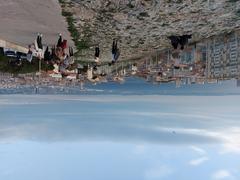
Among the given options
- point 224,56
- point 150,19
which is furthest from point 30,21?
point 224,56

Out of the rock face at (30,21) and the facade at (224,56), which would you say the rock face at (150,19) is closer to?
the rock face at (30,21)

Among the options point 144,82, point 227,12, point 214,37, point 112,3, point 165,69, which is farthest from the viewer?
point 144,82

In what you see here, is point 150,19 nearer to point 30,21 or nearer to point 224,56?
point 30,21

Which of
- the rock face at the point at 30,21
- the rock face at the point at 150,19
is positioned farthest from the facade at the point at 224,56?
the rock face at the point at 30,21

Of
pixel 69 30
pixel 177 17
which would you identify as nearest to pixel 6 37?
pixel 69 30

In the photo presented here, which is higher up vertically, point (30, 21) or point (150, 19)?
point (150, 19)

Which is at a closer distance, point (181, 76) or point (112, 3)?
point (112, 3)

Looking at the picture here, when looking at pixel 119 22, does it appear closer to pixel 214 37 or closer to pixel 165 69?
pixel 214 37

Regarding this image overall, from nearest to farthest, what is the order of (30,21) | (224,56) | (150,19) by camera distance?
(30,21) → (150,19) → (224,56)
